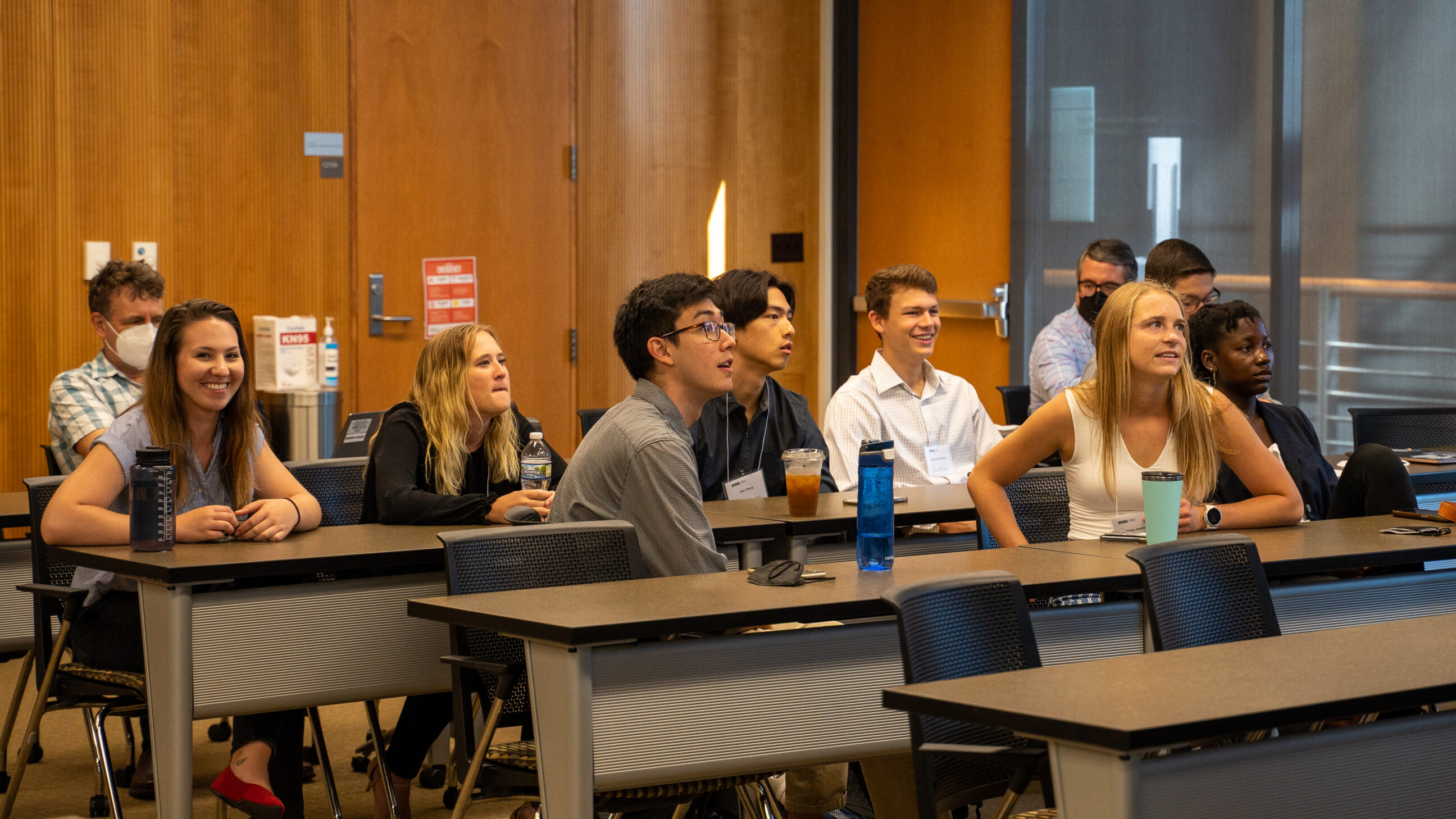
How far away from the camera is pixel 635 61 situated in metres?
8.01

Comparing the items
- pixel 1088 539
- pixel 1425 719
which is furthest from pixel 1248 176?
pixel 1425 719

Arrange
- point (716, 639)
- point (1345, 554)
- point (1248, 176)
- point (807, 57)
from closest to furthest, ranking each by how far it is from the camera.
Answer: point (716, 639) → point (1345, 554) → point (1248, 176) → point (807, 57)

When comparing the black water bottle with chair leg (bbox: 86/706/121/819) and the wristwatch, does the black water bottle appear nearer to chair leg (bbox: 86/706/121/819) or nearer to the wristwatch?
chair leg (bbox: 86/706/121/819)

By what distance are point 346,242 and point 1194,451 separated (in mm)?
4747

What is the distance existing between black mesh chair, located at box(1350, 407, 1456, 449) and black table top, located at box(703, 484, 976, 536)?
1.72 meters

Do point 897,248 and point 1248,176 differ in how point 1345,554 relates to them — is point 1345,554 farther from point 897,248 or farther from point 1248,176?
point 897,248

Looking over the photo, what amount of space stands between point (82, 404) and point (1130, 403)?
353cm

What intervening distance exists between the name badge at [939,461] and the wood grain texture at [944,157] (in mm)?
2927

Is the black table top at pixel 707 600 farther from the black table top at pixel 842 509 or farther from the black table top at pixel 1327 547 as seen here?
the black table top at pixel 842 509

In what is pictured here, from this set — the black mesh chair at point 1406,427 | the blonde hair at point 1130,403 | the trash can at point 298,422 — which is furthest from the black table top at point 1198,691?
the trash can at point 298,422

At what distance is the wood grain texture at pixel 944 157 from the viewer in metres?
7.73

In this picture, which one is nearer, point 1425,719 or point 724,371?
point 1425,719

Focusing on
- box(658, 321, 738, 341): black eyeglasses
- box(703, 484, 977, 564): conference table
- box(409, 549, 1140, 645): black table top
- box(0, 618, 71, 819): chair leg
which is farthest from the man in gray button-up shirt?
box(0, 618, 71, 819): chair leg

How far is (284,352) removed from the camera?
6895mm
